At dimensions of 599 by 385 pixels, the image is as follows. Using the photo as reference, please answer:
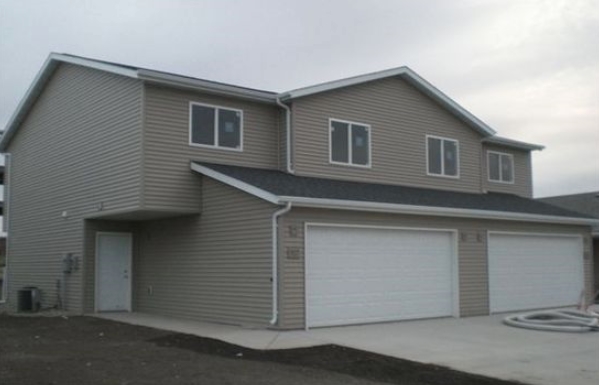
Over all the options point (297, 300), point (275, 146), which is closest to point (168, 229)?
point (275, 146)

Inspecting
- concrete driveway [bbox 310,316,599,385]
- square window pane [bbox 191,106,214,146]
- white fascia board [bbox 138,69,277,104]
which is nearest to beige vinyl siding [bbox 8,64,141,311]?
white fascia board [bbox 138,69,277,104]

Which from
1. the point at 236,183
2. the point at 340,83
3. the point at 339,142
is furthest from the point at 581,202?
the point at 236,183

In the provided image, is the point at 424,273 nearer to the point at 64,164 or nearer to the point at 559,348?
the point at 559,348

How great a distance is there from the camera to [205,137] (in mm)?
17375

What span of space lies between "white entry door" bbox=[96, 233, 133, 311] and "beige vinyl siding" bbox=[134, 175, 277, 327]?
363 millimetres

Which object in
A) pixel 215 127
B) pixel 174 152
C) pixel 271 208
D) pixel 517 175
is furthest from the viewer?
pixel 517 175

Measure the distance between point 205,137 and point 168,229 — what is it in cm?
270

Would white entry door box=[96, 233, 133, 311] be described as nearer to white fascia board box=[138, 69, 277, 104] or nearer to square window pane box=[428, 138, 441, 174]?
white fascia board box=[138, 69, 277, 104]

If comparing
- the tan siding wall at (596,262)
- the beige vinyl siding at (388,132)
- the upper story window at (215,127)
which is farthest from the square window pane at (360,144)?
the tan siding wall at (596,262)

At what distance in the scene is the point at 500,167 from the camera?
24812mm

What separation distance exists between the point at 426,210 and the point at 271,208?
4346mm

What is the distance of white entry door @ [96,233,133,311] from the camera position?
19125mm

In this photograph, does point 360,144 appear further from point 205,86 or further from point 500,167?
point 500,167

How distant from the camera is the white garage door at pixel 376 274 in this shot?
50.0 feet
